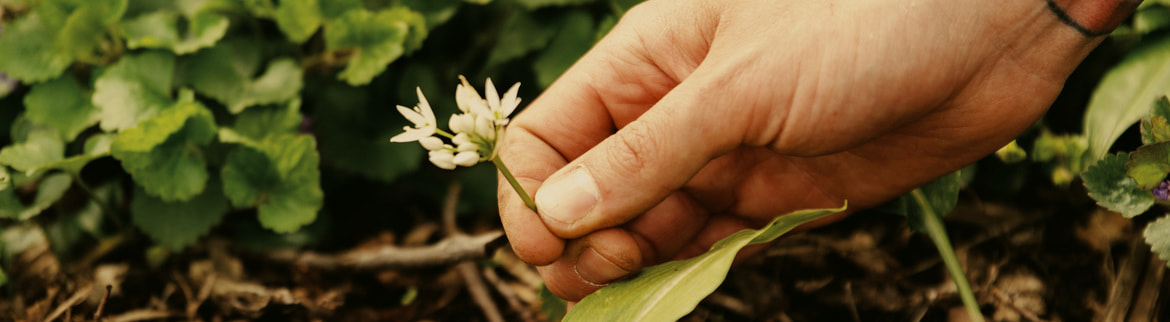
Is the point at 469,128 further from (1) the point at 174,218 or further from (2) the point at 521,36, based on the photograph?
(1) the point at 174,218

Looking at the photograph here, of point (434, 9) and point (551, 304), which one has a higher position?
point (434, 9)

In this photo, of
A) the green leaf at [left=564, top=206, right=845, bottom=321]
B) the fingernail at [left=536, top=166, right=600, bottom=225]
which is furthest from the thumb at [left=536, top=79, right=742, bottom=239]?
the green leaf at [left=564, top=206, right=845, bottom=321]

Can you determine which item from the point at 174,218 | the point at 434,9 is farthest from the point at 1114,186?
the point at 174,218

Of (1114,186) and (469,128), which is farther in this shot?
(1114,186)

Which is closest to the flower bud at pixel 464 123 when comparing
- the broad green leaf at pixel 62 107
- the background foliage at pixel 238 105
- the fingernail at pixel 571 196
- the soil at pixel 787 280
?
the fingernail at pixel 571 196

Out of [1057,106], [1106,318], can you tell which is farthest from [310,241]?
[1057,106]

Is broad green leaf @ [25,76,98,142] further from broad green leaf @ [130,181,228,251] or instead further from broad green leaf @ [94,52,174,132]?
broad green leaf @ [130,181,228,251]
